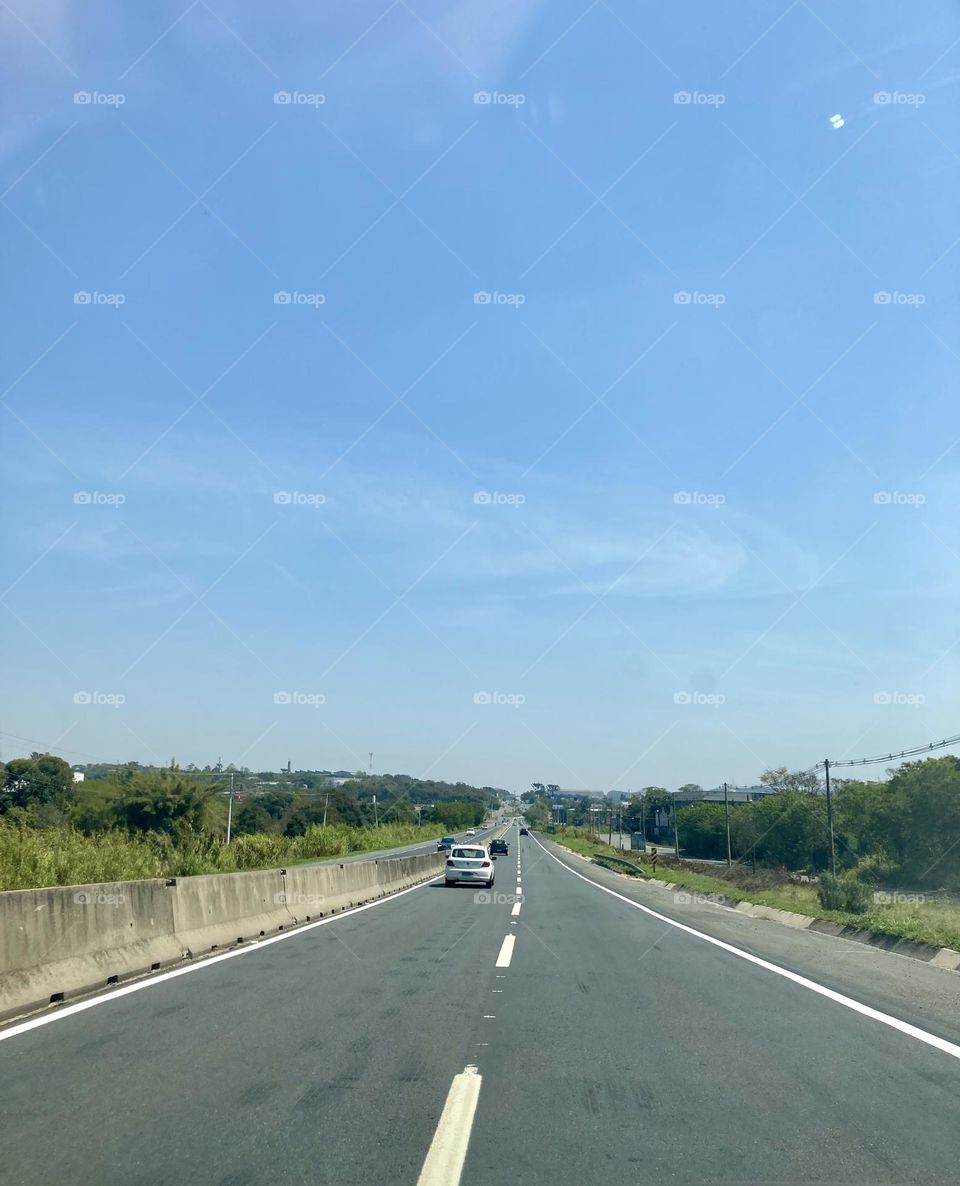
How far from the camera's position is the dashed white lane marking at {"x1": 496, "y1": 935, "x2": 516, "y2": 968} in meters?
14.0

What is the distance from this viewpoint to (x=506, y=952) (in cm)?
1552

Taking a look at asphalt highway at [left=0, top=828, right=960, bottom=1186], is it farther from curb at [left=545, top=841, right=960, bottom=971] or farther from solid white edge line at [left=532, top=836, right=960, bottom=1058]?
curb at [left=545, top=841, right=960, bottom=971]

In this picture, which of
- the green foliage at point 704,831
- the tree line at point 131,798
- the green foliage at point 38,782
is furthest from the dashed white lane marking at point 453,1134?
the green foliage at point 704,831

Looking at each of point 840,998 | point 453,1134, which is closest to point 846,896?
point 840,998

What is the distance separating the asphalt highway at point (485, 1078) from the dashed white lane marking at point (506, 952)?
704mm

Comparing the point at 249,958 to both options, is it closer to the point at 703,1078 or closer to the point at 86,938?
the point at 86,938

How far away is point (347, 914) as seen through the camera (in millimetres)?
22469

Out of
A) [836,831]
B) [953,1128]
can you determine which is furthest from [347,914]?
[836,831]

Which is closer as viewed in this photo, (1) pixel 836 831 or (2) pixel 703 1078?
(2) pixel 703 1078

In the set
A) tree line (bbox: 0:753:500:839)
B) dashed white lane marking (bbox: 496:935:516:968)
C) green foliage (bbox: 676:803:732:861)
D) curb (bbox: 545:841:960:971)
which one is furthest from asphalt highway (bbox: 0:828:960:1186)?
green foliage (bbox: 676:803:732:861)

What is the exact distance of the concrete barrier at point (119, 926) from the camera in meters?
8.86

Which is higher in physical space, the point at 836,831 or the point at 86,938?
the point at 86,938

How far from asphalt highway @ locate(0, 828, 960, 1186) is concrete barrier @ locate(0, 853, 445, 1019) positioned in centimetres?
52

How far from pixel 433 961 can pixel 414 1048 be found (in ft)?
19.9
